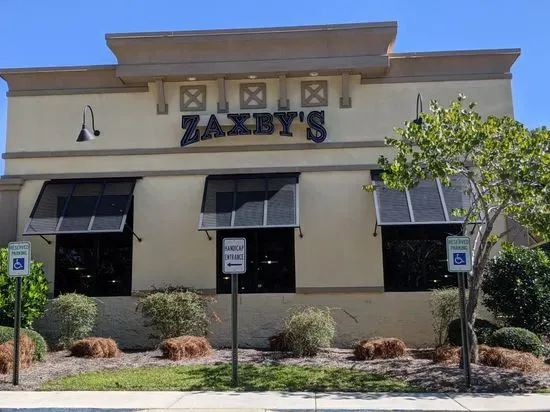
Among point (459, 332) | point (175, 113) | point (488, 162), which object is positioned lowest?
point (459, 332)

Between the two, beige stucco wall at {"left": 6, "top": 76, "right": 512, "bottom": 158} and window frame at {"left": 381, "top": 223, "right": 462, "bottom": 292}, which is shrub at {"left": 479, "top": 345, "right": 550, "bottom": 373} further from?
beige stucco wall at {"left": 6, "top": 76, "right": 512, "bottom": 158}

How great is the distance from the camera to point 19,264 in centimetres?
1127

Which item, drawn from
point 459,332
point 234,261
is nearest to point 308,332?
point 234,261

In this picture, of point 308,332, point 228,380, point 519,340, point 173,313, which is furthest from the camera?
point 173,313

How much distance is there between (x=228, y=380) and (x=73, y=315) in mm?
5188

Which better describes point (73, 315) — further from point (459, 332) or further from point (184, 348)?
point (459, 332)

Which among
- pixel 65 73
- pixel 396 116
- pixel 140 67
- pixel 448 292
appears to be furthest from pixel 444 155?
pixel 65 73

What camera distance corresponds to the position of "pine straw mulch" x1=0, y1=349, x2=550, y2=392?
1062 cm

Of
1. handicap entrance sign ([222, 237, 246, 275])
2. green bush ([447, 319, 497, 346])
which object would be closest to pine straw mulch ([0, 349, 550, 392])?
green bush ([447, 319, 497, 346])

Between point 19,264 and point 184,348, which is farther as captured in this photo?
point 184,348

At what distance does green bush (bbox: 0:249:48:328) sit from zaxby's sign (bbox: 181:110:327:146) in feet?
16.5

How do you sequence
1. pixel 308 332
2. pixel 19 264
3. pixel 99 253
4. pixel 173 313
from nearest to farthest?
pixel 19 264 → pixel 308 332 → pixel 173 313 → pixel 99 253

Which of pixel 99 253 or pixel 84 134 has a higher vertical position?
pixel 84 134

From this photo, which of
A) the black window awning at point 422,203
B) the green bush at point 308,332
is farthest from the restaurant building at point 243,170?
the green bush at point 308,332
